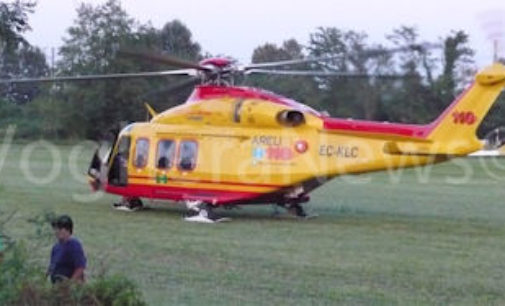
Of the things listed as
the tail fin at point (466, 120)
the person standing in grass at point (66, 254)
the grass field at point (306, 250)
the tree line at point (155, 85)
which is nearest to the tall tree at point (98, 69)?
the tree line at point (155, 85)

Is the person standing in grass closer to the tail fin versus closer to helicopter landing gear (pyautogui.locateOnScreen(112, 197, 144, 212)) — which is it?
the tail fin

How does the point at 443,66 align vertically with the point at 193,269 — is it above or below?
above

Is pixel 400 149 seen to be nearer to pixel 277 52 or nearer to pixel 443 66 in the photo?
pixel 443 66

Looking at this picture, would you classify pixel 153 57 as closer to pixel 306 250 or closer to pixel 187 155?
pixel 187 155

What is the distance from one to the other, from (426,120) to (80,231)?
1341 inches

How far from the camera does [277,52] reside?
81.1 meters

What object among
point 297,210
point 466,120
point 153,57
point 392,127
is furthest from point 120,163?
point 466,120

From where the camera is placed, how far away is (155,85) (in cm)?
6016

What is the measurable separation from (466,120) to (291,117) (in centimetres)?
305

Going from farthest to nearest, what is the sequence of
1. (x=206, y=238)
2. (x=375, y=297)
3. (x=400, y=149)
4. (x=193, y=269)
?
(x=400, y=149) < (x=206, y=238) < (x=193, y=269) < (x=375, y=297)

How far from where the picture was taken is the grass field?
10695 millimetres

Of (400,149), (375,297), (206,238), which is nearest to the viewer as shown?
(375,297)

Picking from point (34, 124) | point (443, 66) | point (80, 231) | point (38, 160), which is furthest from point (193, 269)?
point (34, 124)

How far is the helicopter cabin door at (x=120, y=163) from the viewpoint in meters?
19.1
